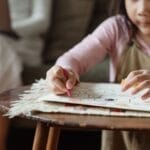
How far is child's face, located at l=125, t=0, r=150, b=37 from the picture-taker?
1.15 metres

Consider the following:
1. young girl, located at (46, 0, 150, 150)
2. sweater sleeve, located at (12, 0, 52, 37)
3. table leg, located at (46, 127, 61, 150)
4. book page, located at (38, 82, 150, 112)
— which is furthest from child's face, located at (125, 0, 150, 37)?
sweater sleeve, located at (12, 0, 52, 37)

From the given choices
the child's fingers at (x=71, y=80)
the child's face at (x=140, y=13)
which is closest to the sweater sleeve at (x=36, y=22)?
the child's face at (x=140, y=13)

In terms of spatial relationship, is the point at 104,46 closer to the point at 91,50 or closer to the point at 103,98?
the point at 91,50

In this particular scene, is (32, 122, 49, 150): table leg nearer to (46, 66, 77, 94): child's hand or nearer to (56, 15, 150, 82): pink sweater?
(46, 66, 77, 94): child's hand

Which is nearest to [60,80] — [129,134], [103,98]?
[103,98]

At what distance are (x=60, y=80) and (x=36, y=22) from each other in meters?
0.98

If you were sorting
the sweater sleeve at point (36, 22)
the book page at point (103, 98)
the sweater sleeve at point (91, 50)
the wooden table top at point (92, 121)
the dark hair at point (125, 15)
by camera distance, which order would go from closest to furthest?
1. the wooden table top at point (92, 121)
2. the book page at point (103, 98)
3. the sweater sleeve at point (91, 50)
4. the dark hair at point (125, 15)
5. the sweater sleeve at point (36, 22)

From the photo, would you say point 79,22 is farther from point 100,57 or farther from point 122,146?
point 122,146

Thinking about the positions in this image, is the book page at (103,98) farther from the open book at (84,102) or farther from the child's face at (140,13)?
the child's face at (140,13)

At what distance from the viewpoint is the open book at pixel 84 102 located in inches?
34.8

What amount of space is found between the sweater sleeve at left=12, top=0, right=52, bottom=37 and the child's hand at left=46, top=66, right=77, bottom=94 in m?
0.91

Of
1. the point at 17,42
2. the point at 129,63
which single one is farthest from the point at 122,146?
the point at 17,42

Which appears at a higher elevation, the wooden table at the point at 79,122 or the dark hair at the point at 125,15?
the dark hair at the point at 125,15

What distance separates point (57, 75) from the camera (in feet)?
3.32
